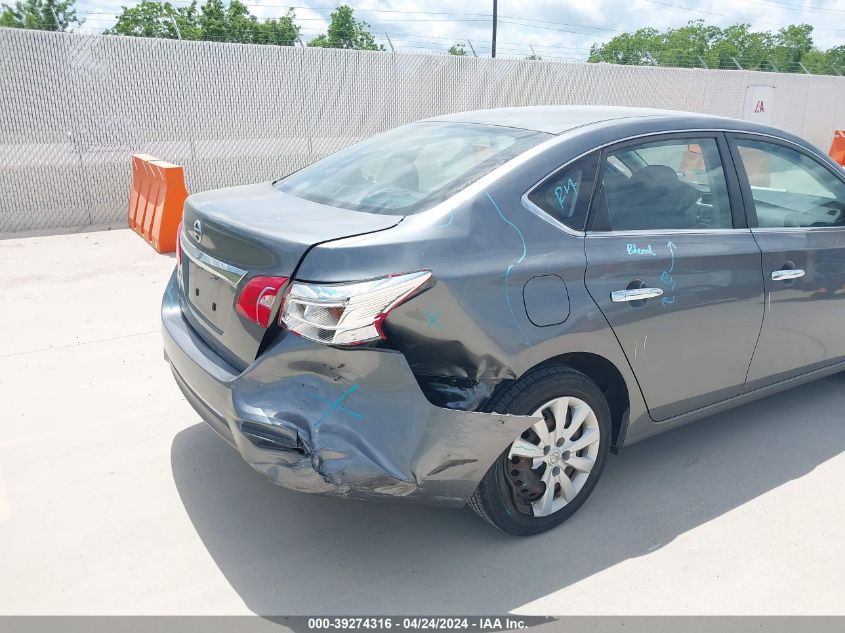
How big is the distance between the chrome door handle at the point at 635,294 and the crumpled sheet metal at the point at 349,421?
0.85 metres

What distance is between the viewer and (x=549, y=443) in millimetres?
3113

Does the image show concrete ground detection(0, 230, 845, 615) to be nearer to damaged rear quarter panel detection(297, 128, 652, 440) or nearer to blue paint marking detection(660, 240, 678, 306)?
damaged rear quarter panel detection(297, 128, 652, 440)

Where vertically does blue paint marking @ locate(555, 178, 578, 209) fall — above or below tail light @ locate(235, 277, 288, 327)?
above

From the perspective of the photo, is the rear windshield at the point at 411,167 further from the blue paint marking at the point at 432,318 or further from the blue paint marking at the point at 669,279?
the blue paint marking at the point at 669,279

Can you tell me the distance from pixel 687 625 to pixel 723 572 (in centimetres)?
39

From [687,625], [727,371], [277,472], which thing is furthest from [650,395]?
[277,472]

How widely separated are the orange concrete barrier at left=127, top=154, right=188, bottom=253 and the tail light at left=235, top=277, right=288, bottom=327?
5138 mm

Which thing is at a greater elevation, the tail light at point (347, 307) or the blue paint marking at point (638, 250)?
the blue paint marking at point (638, 250)

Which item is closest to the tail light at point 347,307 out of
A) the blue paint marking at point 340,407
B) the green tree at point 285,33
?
the blue paint marking at point 340,407

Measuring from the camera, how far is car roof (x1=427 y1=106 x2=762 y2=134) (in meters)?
3.45

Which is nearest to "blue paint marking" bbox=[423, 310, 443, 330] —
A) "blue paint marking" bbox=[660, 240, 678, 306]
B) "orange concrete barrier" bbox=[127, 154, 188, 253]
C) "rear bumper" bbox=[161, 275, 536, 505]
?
"rear bumper" bbox=[161, 275, 536, 505]

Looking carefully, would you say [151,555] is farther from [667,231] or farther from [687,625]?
[667,231]

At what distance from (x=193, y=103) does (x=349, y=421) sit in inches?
381

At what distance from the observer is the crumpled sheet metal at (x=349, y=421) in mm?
2619
